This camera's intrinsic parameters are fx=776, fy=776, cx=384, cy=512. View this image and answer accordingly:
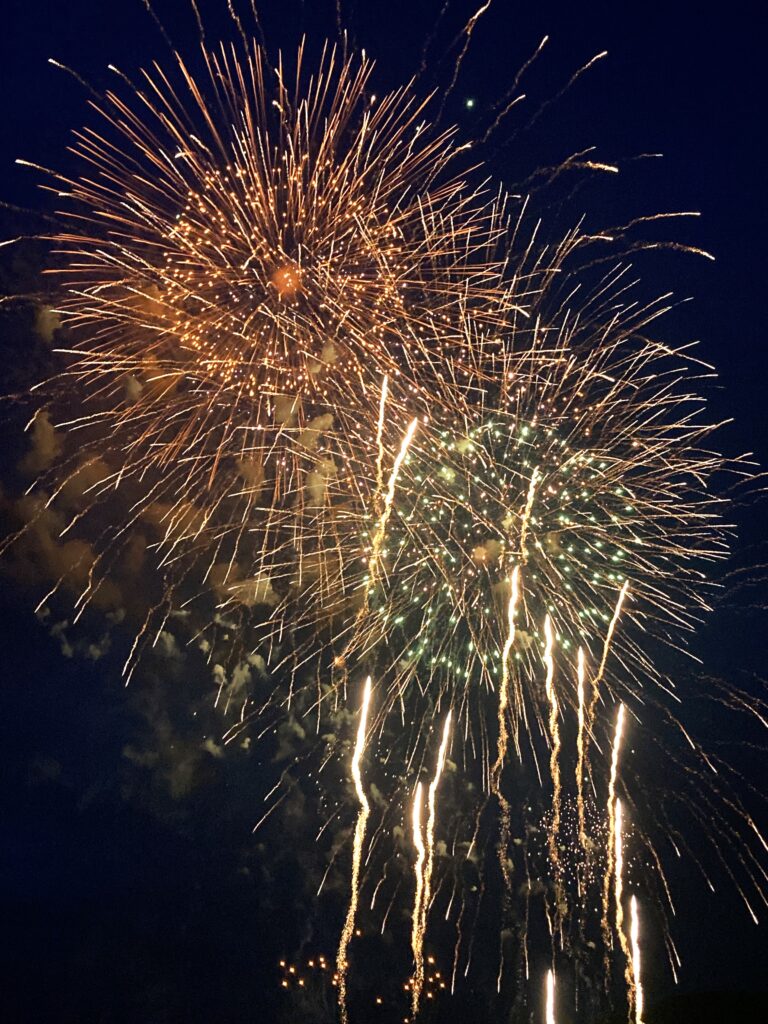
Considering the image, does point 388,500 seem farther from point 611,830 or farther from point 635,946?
point 635,946

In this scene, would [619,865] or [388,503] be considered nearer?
[388,503]

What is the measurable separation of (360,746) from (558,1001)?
203ft

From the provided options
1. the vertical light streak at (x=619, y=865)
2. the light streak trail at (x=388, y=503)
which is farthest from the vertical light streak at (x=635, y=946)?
the light streak trail at (x=388, y=503)

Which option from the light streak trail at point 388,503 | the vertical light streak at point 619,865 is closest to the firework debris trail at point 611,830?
the vertical light streak at point 619,865

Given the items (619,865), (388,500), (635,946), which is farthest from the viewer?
(635,946)

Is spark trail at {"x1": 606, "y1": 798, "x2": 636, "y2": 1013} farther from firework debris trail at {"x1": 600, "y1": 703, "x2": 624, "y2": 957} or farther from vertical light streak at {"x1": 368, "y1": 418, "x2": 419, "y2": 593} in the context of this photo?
vertical light streak at {"x1": 368, "y1": 418, "x2": 419, "y2": 593}

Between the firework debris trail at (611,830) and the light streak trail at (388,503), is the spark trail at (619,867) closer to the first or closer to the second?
the firework debris trail at (611,830)

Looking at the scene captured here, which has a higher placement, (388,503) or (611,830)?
(388,503)

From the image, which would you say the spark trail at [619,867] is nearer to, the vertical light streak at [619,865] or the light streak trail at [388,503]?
the vertical light streak at [619,865]

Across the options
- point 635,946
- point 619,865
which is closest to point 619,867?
point 619,865

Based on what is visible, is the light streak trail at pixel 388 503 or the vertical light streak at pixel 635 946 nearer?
the light streak trail at pixel 388 503

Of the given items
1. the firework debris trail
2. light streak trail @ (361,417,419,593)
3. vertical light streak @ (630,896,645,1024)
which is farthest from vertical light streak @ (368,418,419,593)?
vertical light streak @ (630,896,645,1024)

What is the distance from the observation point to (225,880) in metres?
55.2

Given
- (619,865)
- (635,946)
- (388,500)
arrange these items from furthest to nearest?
(635,946)
(619,865)
(388,500)
